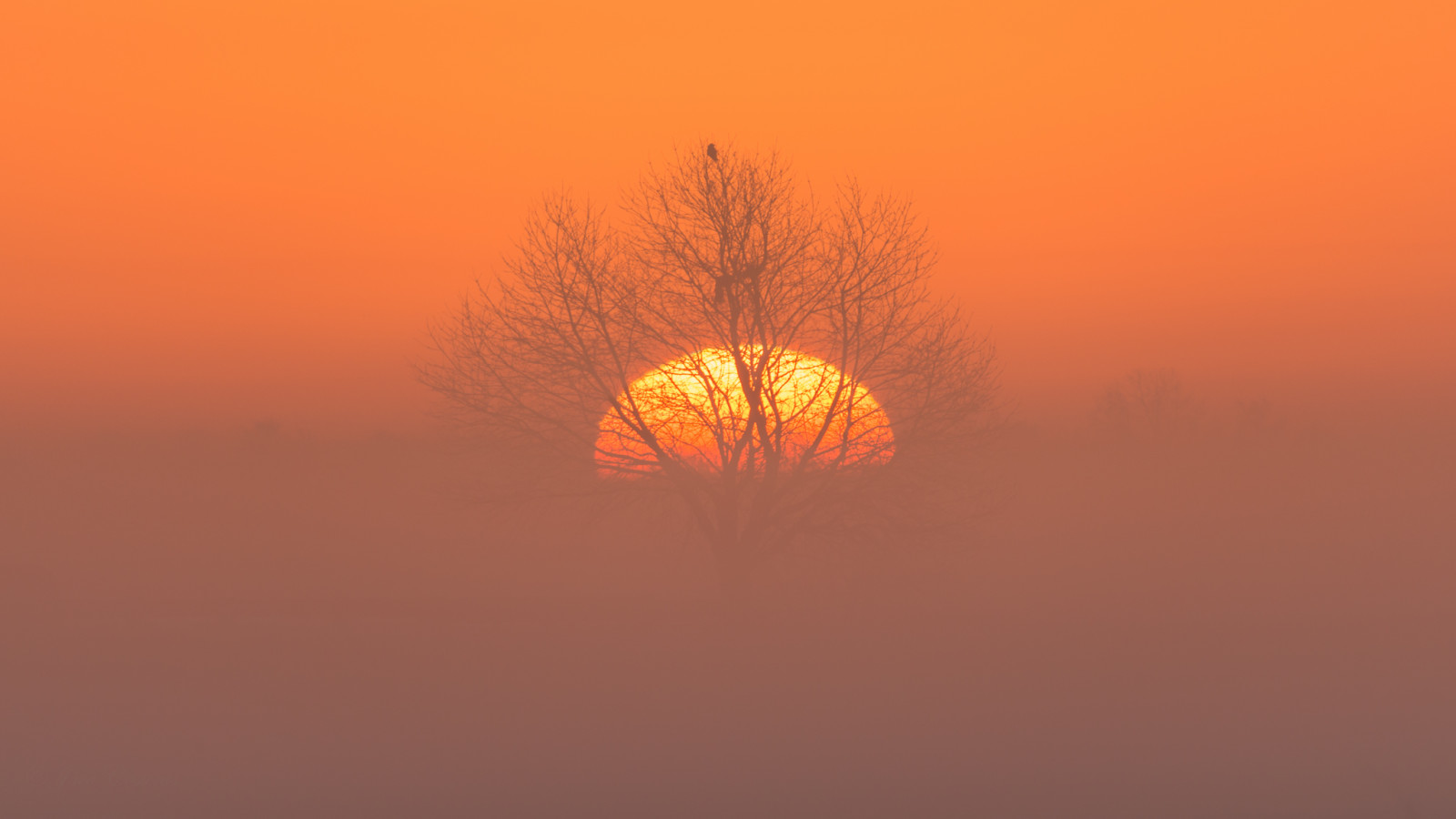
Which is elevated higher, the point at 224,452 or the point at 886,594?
the point at 224,452

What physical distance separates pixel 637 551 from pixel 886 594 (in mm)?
9680

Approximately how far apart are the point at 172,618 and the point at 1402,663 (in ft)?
78.9

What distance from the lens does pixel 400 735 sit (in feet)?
42.0

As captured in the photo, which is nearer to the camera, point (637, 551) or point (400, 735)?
point (400, 735)

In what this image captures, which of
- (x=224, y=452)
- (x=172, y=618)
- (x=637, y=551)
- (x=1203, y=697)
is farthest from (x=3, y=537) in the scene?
(x=1203, y=697)

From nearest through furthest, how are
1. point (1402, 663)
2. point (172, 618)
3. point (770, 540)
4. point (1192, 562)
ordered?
point (770, 540) < point (1402, 663) < point (172, 618) < point (1192, 562)

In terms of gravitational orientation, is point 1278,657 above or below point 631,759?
above

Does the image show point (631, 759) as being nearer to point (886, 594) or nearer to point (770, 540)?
point (770, 540)

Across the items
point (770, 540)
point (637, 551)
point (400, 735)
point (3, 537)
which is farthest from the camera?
point (3, 537)

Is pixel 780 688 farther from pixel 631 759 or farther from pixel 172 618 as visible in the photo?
pixel 172 618

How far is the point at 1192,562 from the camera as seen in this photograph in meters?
32.2

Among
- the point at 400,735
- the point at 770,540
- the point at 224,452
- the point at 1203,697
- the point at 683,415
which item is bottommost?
the point at 400,735

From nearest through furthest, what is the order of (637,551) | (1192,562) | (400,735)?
(400,735) < (637,551) < (1192,562)

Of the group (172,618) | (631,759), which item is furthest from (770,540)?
(172,618)
